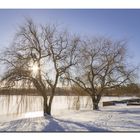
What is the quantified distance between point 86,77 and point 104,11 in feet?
3.90

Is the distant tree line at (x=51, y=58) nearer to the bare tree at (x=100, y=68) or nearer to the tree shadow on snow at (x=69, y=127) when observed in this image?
the bare tree at (x=100, y=68)

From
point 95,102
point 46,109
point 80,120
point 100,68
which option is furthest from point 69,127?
point 100,68

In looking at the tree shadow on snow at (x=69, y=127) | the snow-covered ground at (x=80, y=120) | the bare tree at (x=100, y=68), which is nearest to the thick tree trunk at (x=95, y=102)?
the bare tree at (x=100, y=68)

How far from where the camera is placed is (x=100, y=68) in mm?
4695

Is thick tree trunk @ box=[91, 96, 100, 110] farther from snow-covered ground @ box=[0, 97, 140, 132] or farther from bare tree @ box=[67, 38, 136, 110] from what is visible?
snow-covered ground @ box=[0, 97, 140, 132]

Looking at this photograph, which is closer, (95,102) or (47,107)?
(47,107)

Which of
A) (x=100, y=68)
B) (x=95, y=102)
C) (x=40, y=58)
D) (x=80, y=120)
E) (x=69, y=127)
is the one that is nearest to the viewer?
(x=69, y=127)

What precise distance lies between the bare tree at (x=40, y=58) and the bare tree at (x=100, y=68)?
9.0 inches

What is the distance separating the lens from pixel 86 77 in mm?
4539

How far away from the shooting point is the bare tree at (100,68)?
4.30m

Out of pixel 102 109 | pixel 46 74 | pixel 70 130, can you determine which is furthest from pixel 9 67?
→ pixel 102 109

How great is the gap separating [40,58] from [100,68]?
1.05m

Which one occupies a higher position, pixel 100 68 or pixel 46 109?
pixel 100 68

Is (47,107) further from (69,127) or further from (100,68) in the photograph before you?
(100,68)
